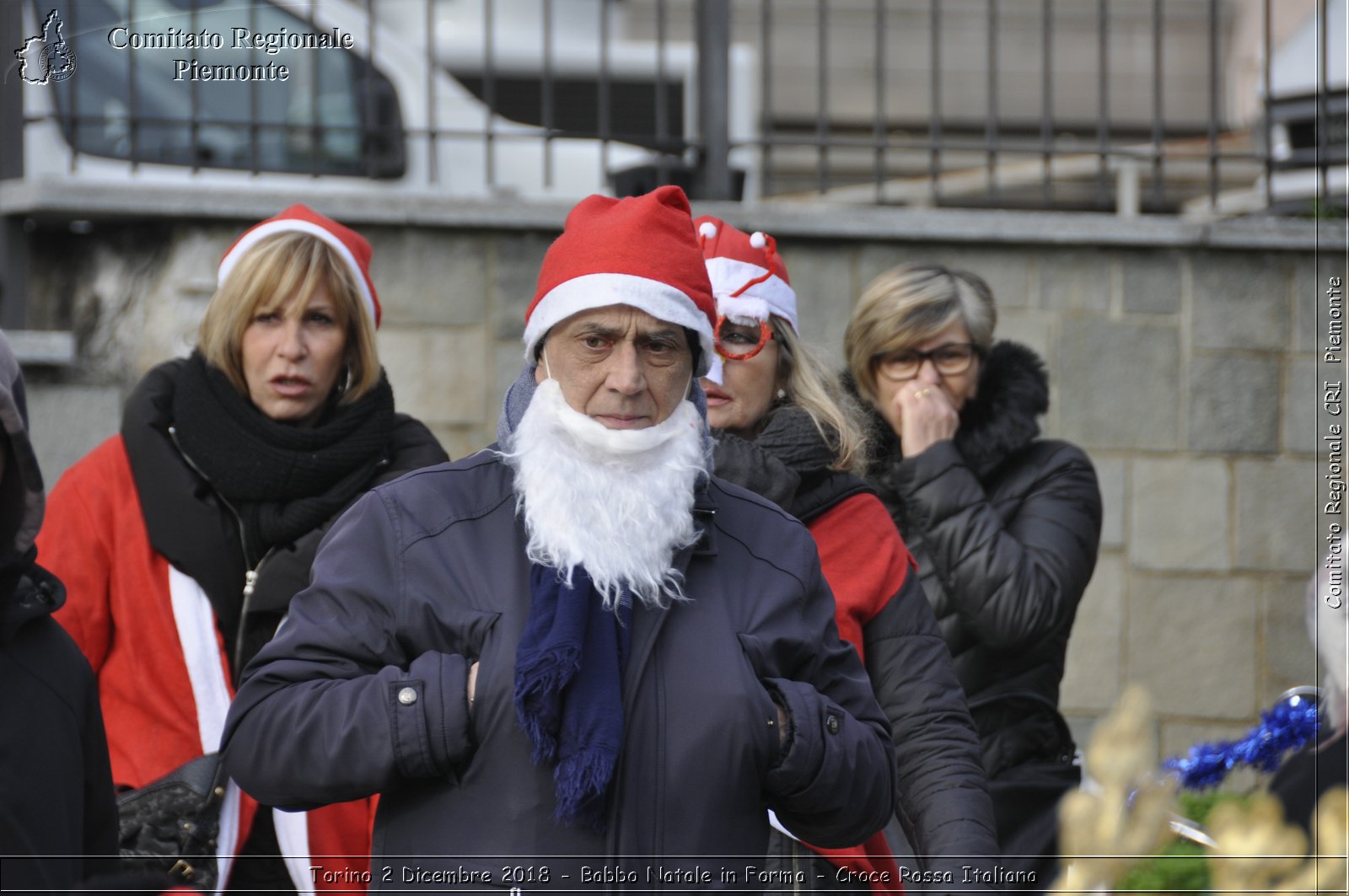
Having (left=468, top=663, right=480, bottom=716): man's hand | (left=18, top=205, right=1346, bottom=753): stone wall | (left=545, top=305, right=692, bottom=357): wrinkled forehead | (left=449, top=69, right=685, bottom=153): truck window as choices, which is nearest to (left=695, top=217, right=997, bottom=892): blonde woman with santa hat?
(left=545, top=305, right=692, bottom=357): wrinkled forehead

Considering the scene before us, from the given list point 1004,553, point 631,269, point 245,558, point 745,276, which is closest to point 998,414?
point 1004,553

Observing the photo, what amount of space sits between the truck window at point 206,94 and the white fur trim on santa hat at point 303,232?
1.43 meters

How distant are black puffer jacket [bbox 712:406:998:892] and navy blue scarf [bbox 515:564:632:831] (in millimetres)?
924

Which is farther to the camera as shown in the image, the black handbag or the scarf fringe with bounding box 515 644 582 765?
the black handbag

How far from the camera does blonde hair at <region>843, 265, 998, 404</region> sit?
4.05 meters

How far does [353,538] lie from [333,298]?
5.00 feet

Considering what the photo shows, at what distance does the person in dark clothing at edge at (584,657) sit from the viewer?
7.35ft

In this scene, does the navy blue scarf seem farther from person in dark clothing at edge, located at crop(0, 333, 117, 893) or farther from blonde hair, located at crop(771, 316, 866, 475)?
blonde hair, located at crop(771, 316, 866, 475)

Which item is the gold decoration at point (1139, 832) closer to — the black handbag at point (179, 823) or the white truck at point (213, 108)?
the black handbag at point (179, 823)

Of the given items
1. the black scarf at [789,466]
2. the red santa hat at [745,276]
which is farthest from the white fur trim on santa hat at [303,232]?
the black scarf at [789,466]

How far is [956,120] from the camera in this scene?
12.8 meters

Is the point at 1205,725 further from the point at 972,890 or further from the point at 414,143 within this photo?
the point at 414,143

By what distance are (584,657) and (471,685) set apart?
16 cm

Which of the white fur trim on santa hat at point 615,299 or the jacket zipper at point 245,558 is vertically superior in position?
the white fur trim on santa hat at point 615,299
